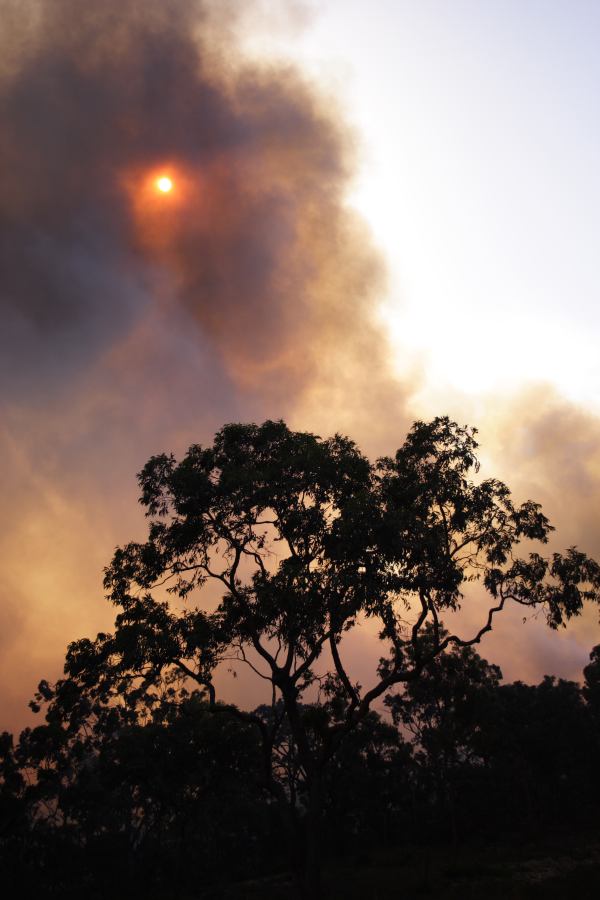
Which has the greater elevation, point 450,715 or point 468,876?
point 450,715

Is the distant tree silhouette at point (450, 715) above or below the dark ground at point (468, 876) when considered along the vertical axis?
above

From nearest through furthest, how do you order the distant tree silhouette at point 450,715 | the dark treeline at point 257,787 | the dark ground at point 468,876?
1. the dark ground at point 468,876
2. the dark treeline at point 257,787
3. the distant tree silhouette at point 450,715

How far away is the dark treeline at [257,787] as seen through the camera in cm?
3931

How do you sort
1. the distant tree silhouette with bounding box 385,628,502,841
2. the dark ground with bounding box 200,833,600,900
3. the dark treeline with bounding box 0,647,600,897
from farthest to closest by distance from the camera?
the distant tree silhouette with bounding box 385,628,502,841 < the dark treeline with bounding box 0,647,600,897 < the dark ground with bounding box 200,833,600,900

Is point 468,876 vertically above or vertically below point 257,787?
below

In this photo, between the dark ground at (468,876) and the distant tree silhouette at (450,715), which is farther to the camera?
the distant tree silhouette at (450,715)

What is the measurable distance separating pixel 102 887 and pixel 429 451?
52221mm

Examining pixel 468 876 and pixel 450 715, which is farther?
pixel 450 715

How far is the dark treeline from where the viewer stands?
3931cm

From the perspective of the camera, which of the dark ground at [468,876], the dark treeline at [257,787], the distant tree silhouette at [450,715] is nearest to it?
the dark ground at [468,876]

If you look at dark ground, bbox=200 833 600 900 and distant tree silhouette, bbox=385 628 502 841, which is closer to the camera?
dark ground, bbox=200 833 600 900

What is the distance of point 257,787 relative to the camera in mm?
37562

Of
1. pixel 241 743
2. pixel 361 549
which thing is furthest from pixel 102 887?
pixel 361 549

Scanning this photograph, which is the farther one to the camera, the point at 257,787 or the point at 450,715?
the point at 450,715
